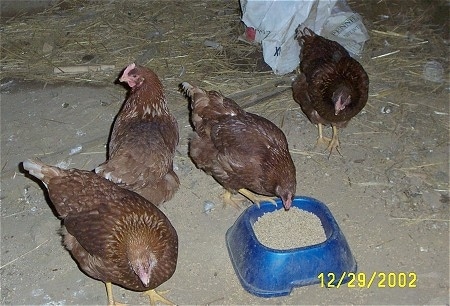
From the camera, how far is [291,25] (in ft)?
16.0

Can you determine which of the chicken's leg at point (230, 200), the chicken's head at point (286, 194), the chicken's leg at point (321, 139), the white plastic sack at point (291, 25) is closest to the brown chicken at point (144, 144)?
the chicken's leg at point (230, 200)

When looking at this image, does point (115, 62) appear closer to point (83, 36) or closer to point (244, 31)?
point (83, 36)

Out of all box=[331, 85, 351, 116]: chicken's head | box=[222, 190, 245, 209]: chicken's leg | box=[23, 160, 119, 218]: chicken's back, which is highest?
box=[23, 160, 119, 218]: chicken's back

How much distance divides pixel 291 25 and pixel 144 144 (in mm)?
2181

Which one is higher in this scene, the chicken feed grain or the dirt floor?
the chicken feed grain

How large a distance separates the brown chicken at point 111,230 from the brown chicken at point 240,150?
67 centimetres

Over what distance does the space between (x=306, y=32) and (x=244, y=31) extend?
3.73 ft

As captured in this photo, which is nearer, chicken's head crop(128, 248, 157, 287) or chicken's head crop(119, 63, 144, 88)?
chicken's head crop(128, 248, 157, 287)

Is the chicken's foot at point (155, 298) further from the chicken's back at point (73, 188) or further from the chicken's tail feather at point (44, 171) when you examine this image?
the chicken's tail feather at point (44, 171)

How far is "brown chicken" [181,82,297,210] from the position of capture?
329 cm

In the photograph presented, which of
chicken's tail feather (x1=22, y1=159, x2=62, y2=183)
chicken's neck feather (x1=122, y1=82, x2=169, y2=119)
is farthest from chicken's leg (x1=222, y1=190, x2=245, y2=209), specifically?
chicken's tail feather (x1=22, y1=159, x2=62, y2=183)

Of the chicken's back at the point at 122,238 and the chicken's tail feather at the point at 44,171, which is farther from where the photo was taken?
the chicken's tail feather at the point at 44,171

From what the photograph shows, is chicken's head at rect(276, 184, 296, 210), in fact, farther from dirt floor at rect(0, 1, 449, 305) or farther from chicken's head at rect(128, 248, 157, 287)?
chicken's head at rect(128, 248, 157, 287)
